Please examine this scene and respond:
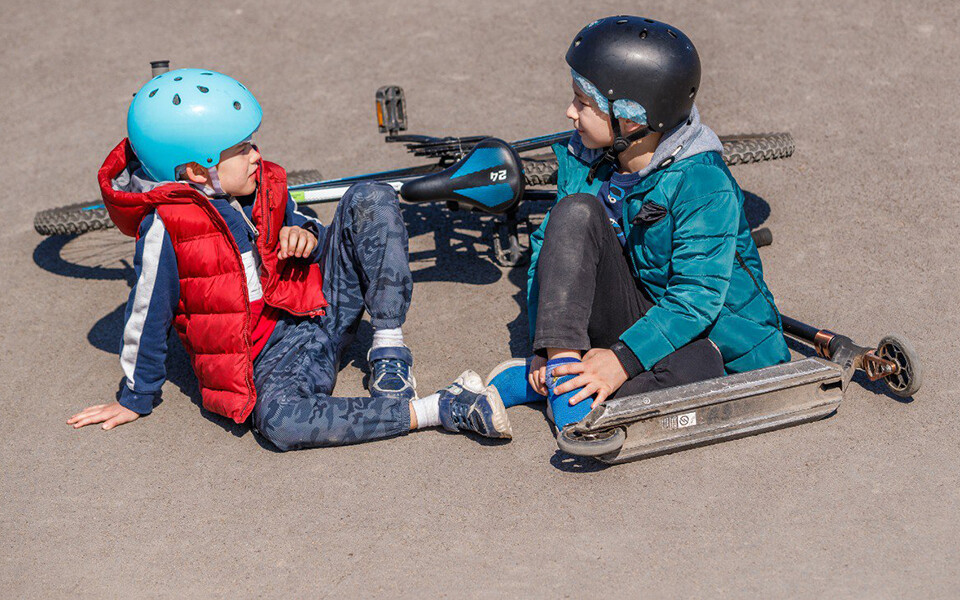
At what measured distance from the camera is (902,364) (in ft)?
12.9

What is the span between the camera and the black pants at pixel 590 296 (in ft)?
12.2

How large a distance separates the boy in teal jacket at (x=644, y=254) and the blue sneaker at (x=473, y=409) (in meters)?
0.20

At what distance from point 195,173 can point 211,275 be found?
396mm

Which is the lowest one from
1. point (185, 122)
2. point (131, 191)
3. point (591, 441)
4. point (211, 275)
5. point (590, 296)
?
point (591, 441)

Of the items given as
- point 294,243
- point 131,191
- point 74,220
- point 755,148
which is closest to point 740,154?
point 755,148

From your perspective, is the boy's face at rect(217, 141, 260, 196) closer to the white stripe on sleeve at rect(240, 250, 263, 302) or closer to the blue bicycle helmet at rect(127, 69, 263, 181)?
the blue bicycle helmet at rect(127, 69, 263, 181)

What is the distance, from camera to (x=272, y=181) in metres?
4.23

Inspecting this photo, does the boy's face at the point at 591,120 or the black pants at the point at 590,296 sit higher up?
the boy's face at the point at 591,120

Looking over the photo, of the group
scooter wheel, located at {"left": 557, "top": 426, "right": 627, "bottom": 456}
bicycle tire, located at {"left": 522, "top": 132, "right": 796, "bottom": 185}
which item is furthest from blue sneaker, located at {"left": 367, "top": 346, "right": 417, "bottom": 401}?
bicycle tire, located at {"left": 522, "top": 132, "right": 796, "bottom": 185}

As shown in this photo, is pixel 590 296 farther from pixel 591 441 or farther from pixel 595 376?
pixel 591 441

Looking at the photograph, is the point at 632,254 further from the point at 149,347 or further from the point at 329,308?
the point at 149,347

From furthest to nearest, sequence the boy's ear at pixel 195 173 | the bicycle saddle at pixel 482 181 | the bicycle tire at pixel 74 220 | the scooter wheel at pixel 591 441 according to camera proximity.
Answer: the bicycle tire at pixel 74 220
the bicycle saddle at pixel 482 181
the boy's ear at pixel 195 173
the scooter wheel at pixel 591 441

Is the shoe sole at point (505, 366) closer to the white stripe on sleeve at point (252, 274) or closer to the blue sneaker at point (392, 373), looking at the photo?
the blue sneaker at point (392, 373)

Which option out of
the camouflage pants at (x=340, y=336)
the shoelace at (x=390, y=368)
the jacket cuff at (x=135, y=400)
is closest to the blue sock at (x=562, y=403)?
the camouflage pants at (x=340, y=336)
